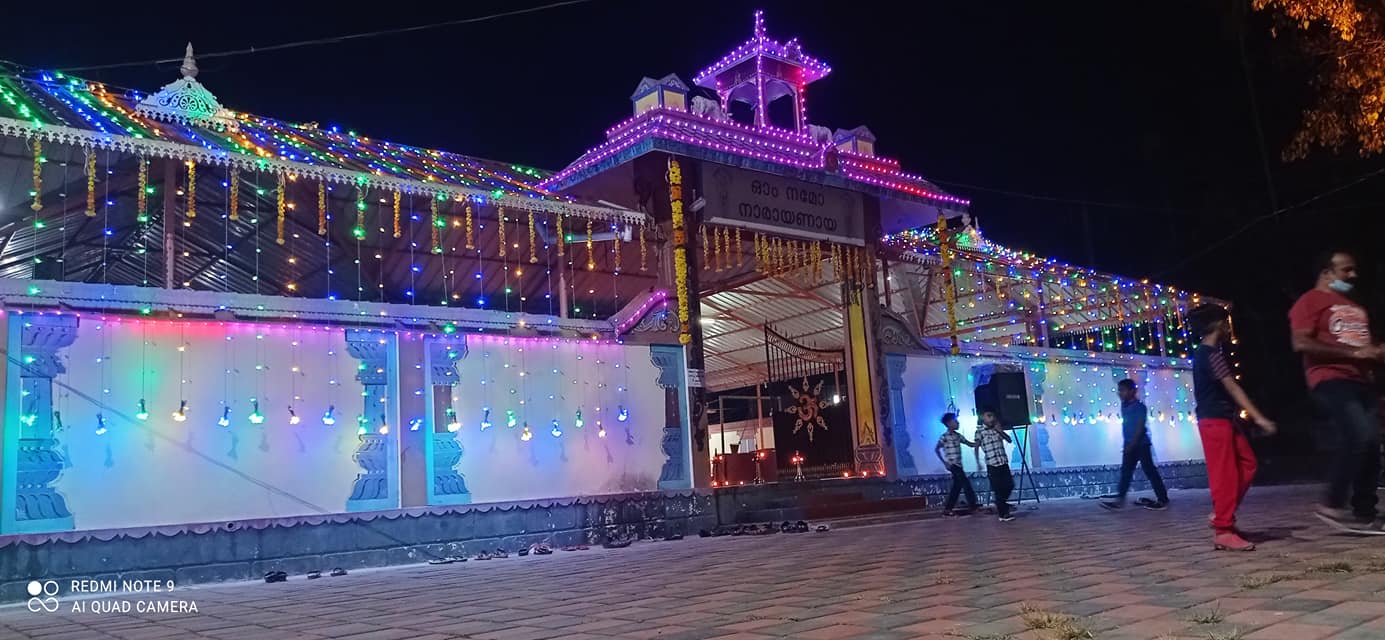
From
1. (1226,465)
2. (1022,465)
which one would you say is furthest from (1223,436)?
(1022,465)

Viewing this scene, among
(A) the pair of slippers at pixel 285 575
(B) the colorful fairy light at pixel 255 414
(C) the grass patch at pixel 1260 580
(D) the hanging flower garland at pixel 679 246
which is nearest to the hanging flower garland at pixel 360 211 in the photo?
(B) the colorful fairy light at pixel 255 414

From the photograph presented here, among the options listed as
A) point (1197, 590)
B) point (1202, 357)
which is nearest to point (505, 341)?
point (1202, 357)

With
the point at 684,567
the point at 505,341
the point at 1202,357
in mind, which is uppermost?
the point at 505,341

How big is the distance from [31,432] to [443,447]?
11.6 ft

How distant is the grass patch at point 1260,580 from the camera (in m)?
3.78

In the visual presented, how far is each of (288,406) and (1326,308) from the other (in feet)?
27.6

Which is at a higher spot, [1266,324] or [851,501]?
[1266,324]

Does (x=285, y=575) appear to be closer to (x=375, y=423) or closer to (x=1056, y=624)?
(x=375, y=423)

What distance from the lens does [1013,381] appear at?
13617 millimetres

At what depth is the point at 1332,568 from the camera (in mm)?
4016

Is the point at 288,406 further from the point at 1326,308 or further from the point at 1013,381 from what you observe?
the point at 1013,381

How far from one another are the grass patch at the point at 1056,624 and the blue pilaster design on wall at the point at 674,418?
7847mm

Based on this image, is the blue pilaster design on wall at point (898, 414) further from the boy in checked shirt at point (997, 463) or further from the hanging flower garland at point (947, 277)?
the boy in checked shirt at point (997, 463)

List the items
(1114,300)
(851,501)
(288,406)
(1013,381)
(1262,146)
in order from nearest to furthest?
(288,406), (851,501), (1013,381), (1262,146), (1114,300)
